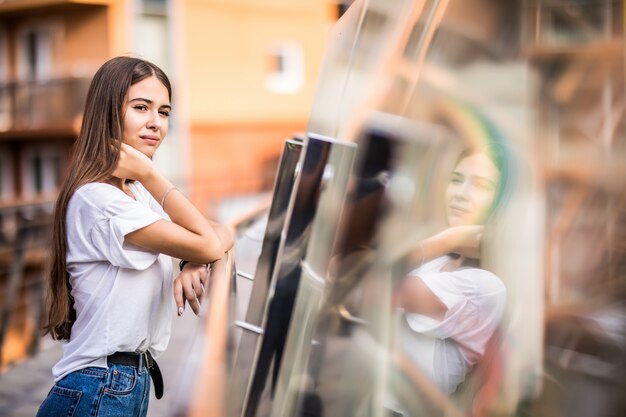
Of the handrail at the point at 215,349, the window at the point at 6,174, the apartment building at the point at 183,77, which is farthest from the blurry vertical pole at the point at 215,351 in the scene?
the window at the point at 6,174

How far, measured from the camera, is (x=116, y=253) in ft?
4.38

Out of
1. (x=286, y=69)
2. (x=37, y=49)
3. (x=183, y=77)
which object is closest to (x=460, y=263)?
(x=183, y=77)

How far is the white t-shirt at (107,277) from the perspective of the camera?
1339mm

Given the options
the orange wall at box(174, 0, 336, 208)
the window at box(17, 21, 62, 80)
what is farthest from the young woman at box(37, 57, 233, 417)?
the window at box(17, 21, 62, 80)

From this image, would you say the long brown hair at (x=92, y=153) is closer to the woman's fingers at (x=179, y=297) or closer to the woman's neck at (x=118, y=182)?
the woman's neck at (x=118, y=182)

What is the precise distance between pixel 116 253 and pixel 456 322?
548mm

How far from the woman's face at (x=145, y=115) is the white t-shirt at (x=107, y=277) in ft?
0.39

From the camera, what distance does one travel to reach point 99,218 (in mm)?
1347

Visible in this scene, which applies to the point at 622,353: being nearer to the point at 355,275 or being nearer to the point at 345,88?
the point at 355,275

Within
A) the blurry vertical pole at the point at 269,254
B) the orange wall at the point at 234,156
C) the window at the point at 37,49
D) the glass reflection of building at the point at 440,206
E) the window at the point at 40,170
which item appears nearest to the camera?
the glass reflection of building at the point at 440,206

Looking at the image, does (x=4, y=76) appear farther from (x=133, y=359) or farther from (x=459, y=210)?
(x=459, y=210)

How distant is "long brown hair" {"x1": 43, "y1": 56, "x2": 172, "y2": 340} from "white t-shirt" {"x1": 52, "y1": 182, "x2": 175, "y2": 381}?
0.02 meters

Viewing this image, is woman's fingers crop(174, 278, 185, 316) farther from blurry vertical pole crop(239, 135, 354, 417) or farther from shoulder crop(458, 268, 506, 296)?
shoulder crop(458, 268, 506, 296)

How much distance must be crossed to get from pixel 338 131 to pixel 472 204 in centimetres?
43
